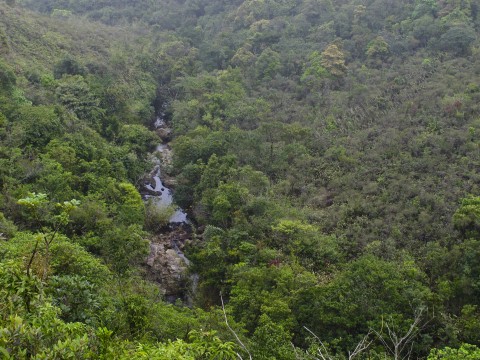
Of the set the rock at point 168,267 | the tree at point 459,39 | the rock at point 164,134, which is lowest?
the rock at point 164,134

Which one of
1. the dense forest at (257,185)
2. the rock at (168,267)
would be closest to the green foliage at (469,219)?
the dense forest at (257,185)

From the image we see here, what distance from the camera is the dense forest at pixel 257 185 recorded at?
30.2ft

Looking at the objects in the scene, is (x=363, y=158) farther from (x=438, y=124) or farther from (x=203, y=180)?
(x=203, y=180)

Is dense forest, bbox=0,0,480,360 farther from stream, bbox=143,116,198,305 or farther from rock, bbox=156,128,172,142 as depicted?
rock, bbox=156,128,172,142

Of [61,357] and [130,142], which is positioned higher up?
[61,357]

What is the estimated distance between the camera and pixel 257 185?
22.5 metres

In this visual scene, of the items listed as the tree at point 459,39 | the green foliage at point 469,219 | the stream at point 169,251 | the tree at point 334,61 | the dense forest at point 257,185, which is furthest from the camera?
the tree at point 334,61

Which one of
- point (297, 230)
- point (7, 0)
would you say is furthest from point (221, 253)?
point (7, 0)

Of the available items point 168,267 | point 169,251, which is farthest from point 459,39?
point 168,267

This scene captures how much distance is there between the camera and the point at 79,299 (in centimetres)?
644

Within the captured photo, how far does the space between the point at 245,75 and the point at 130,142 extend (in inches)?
597

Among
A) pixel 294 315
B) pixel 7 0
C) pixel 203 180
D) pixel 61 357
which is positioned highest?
pixel 61 357

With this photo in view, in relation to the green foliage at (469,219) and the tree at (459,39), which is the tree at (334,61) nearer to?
the tree at (459,39)

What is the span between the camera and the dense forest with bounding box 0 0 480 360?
9219mm
